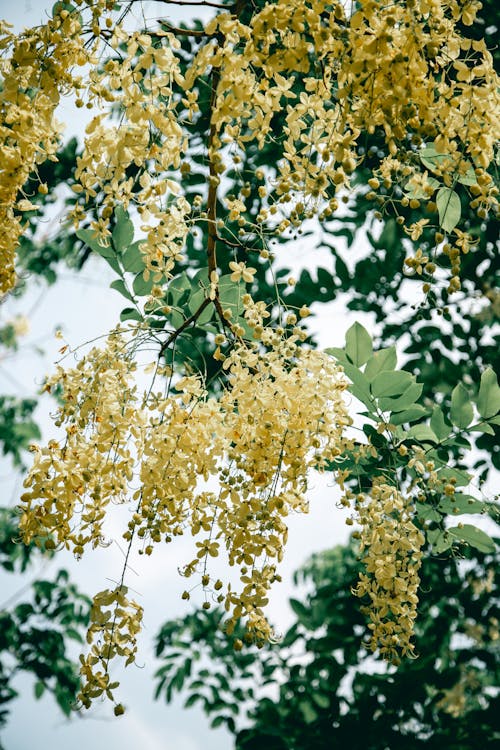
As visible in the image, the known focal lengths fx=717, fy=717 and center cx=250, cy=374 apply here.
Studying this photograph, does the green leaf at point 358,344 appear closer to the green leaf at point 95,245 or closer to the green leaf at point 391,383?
the green leaf at point 391,383

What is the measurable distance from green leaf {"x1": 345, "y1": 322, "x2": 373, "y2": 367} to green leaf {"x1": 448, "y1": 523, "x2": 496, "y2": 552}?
17.3 inches

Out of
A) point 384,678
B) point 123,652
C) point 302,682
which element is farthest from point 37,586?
point 123,652

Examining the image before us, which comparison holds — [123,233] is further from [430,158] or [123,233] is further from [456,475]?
[456,475]

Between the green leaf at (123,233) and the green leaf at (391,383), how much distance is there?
0.65m

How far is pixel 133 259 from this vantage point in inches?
65.8

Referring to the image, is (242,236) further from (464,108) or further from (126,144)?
(464,108)

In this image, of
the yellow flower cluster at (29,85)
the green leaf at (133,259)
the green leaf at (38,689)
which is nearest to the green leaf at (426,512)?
the green leaf at (133,259)

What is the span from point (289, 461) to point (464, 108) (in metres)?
0.68

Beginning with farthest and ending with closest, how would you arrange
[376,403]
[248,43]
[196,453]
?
[376,403] < [196,453] < [248,43]

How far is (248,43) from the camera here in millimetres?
1207

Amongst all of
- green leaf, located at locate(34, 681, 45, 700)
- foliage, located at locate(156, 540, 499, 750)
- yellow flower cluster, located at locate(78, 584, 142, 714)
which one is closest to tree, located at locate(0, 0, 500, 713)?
yellow flower cluster, located at locate(78, 584, 142, 714)

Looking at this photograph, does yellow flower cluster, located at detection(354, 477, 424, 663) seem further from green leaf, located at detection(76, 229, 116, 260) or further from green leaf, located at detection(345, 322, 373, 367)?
green leaf, located at detection(76, 229, 116, 260)

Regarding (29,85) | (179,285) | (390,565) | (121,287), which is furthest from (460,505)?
(29,85)

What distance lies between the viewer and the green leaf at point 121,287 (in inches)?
67.1
